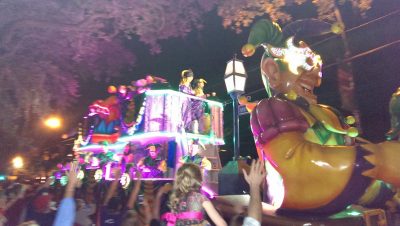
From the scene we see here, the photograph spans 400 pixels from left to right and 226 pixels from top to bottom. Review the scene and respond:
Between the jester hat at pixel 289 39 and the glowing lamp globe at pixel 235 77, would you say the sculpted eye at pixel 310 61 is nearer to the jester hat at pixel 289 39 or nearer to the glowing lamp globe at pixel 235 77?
the jester hat at pixel 289 39

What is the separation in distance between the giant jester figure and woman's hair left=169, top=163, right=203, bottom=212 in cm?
145

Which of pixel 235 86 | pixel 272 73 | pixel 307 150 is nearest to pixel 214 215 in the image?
pixel 307 150

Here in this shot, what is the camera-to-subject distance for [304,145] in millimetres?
3949

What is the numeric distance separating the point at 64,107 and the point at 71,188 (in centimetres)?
259

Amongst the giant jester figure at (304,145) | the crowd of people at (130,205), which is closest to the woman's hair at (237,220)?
the crowd of people at (130,205)

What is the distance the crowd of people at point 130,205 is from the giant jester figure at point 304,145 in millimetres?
838

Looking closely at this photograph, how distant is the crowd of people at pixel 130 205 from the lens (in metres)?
2.68

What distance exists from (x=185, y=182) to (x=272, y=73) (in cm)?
259

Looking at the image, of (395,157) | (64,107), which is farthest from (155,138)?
(395,157)

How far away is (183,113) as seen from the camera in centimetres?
1634

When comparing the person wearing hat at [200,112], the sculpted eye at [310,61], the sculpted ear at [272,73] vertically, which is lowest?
the sculpted ear at [272,73]

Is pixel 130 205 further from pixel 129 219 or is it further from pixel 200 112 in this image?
pixel 200 112

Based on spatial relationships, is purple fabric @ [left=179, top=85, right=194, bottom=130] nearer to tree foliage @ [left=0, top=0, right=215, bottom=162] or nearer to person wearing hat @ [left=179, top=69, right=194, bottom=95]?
person wearing hat @ [left=179, top=69, right=194, bottom=95]

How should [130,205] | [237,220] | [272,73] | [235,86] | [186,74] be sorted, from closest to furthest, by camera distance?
[237,220], [130,205], [272,73], [235,86], [186,74]
